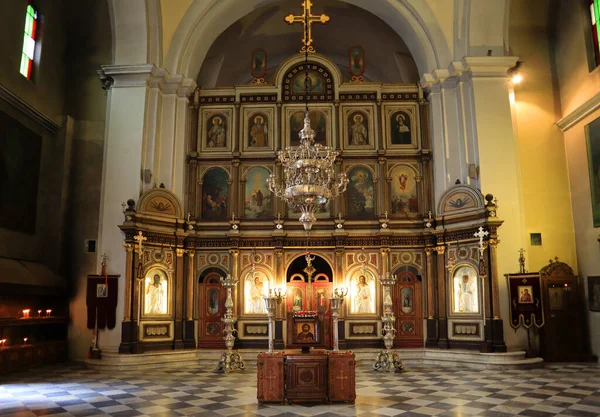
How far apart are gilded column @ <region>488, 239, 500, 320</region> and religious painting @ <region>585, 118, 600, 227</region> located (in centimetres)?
285

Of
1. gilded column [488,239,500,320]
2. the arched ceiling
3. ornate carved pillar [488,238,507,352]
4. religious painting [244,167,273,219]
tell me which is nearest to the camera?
ornate carved pillar [488,238,507,352]

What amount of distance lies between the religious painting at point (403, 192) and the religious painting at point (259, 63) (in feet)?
17.8

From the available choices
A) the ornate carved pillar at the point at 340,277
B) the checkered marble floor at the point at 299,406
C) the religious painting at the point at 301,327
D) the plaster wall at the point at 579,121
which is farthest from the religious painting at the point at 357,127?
the checkered marble floor at the point at 299,406

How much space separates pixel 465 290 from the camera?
46.7 ft

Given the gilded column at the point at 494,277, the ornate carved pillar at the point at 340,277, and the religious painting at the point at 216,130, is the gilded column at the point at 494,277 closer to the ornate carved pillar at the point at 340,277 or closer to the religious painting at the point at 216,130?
the ornate carved pillar at the point at 340,277

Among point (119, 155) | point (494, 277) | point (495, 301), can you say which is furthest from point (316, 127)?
point (495, 301)

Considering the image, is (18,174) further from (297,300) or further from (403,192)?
(403,192)

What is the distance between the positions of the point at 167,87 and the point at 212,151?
2362 mm

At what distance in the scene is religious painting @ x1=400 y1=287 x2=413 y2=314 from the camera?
50.0 ft

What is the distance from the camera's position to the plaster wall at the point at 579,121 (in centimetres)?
1390

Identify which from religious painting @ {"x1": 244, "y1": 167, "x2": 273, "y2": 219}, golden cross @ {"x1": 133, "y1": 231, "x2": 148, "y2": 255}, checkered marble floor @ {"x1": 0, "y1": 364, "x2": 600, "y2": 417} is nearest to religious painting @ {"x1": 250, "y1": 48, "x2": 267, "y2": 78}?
religious painting @ {"x1": 244, "y1": 167, "x2": 273, "y2": 219}

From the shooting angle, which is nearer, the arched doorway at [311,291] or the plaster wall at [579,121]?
the plaster wall at [579,121]

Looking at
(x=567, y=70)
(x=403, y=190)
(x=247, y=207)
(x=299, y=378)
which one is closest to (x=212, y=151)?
(x=247, y=207)

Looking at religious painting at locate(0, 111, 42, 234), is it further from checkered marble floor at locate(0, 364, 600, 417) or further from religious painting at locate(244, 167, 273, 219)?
religious painting at locate(244, 167, 273, 219)
